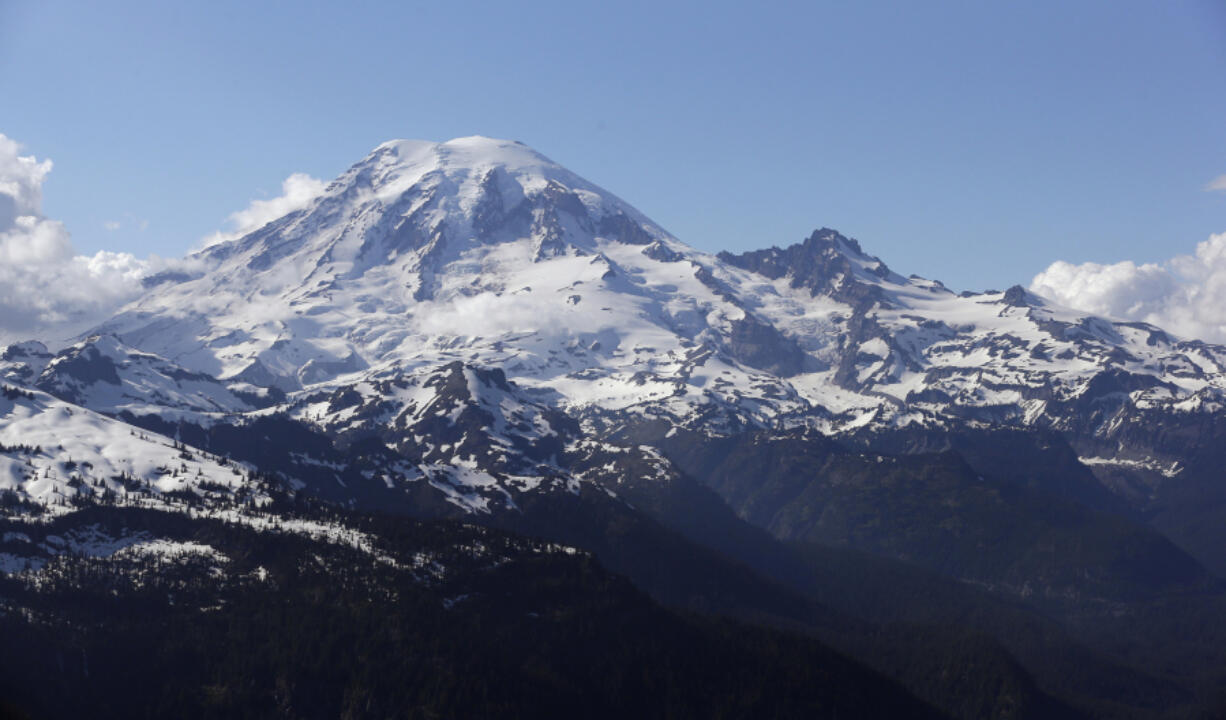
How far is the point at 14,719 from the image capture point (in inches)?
2972
